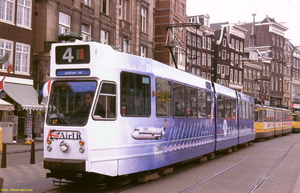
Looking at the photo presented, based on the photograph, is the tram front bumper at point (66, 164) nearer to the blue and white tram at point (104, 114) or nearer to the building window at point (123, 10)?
the blue and white tram at point (104, 114)

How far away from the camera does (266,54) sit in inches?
3061

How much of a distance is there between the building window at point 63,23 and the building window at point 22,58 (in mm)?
3037

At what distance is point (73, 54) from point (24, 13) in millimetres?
18110

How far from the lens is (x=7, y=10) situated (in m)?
23.9

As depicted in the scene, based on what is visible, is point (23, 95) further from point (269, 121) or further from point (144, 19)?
point (269, 121)

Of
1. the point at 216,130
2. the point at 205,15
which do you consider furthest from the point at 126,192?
the point at 205,15

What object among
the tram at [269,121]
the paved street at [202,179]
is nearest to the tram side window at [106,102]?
the paved street at [202,179]

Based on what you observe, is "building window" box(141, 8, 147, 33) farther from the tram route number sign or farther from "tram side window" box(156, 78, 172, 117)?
the tram route number sign

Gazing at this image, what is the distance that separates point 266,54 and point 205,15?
2616cm

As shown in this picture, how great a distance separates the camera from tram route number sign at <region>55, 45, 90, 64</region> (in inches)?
340

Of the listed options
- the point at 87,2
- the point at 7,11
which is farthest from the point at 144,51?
the point at 7,11

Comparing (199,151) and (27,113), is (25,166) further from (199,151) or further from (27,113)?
(27,113)

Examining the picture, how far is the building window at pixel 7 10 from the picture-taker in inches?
926

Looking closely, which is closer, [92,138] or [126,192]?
[92,138]
